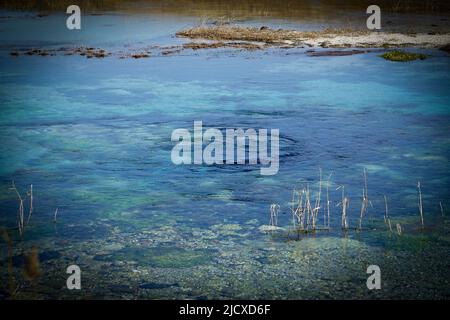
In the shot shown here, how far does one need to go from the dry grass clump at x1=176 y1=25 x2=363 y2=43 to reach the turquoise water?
5.39 m

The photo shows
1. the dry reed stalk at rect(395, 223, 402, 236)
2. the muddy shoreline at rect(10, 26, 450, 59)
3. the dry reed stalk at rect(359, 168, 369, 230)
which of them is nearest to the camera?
the dry reed stalk at rect(395, 223, 402, 236)

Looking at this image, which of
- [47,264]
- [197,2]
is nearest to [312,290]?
[47,264]

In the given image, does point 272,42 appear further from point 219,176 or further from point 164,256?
point 164,256

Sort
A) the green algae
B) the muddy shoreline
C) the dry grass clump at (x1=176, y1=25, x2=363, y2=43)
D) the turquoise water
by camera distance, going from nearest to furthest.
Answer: the turquoise water
the green algae
the muddy shoreline
the dry grass clump at (x1=176, y1=25, x2=363, y2=43)

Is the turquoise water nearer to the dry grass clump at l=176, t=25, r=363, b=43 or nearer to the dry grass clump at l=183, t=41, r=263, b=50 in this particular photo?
the dry grass clump at l=183, t=41, r=263, b=50

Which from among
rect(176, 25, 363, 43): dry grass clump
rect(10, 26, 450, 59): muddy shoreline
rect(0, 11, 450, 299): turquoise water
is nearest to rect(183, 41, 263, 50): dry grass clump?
rect(10, 26, 450, 59): muddy shoreline

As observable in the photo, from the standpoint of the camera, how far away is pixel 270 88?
15211 mm

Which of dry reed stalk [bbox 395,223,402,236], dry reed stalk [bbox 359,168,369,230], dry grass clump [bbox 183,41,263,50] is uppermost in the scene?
dry grass clump [bbox 183,41,263,50]

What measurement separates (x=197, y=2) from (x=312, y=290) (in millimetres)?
34443

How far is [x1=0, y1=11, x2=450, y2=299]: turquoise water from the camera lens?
5.95 meters

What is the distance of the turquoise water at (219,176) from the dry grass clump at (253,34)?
539 centimetres

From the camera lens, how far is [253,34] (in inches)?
961

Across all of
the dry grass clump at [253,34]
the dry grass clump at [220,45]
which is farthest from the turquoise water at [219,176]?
the dry grass clump at [253,34]

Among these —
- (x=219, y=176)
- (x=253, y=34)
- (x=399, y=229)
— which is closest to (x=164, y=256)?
(x=399, y=229)
